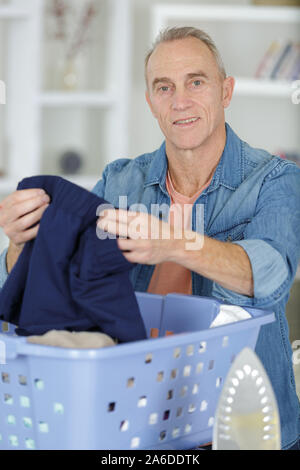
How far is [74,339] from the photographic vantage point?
0.91 meters

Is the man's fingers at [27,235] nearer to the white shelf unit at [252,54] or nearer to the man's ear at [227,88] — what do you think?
the man's ear at [227,88]

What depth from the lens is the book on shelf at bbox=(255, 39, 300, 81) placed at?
3.76 meters

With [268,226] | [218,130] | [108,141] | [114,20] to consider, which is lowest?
[108,141]

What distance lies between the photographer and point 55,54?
3.76 m

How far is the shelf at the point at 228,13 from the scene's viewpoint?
362 cm

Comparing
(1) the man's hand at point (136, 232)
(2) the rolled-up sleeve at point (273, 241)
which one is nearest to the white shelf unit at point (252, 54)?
(2) the rolled-up sleeve at point (273, 241)

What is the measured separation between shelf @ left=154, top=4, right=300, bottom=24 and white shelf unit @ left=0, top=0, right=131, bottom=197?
0.69 feet

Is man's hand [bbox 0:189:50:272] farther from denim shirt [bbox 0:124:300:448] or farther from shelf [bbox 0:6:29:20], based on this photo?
shelf [bbox 0:6:29:20]

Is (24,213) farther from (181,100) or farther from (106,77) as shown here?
(106,77)

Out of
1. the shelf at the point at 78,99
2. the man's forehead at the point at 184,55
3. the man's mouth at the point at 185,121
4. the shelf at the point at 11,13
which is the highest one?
the shelf at the point at 11,13

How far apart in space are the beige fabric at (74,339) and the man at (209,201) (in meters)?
0.14

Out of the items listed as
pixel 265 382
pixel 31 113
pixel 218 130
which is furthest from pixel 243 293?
pixel 31 113

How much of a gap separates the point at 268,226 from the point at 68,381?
1.72 feet

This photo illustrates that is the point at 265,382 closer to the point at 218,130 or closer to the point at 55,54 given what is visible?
the point at 218,130
